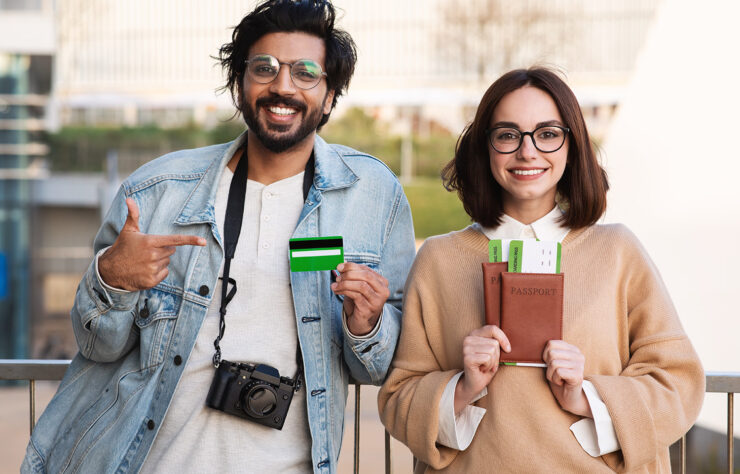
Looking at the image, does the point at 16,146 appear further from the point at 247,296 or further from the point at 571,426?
the point at 571,426

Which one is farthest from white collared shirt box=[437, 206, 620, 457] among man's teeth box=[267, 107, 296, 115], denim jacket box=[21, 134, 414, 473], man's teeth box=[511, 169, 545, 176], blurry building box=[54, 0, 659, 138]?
blurry building box=[54, 0, 659, 138]

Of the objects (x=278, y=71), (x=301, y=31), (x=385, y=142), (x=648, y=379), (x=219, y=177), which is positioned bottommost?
(x=648, y=379)

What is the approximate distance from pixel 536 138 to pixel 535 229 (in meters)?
0.26

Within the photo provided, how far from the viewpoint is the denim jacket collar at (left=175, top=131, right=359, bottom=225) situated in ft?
8.14

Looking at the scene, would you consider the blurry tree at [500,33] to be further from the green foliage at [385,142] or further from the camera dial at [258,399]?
the camera dial at [258,399]

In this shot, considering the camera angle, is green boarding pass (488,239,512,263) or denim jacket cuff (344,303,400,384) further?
denim jacket cuff (344,303,400,384)

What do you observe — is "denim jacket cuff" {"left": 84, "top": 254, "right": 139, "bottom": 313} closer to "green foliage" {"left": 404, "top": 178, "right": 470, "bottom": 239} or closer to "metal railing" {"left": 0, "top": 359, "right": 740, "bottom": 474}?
"metal railing" {"left": 0, "top": 359, "right": 740, "bottom": 474}

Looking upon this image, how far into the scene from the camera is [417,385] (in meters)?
2.22

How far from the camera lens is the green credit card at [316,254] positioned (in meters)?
2.18

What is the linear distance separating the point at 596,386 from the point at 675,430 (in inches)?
9.1

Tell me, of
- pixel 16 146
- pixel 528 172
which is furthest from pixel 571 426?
pixel 16 146

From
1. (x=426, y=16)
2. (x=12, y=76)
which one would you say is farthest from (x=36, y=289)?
(x=426, y=16)

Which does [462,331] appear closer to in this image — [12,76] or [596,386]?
[596,386]

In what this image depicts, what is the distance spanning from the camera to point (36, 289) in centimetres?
2216
